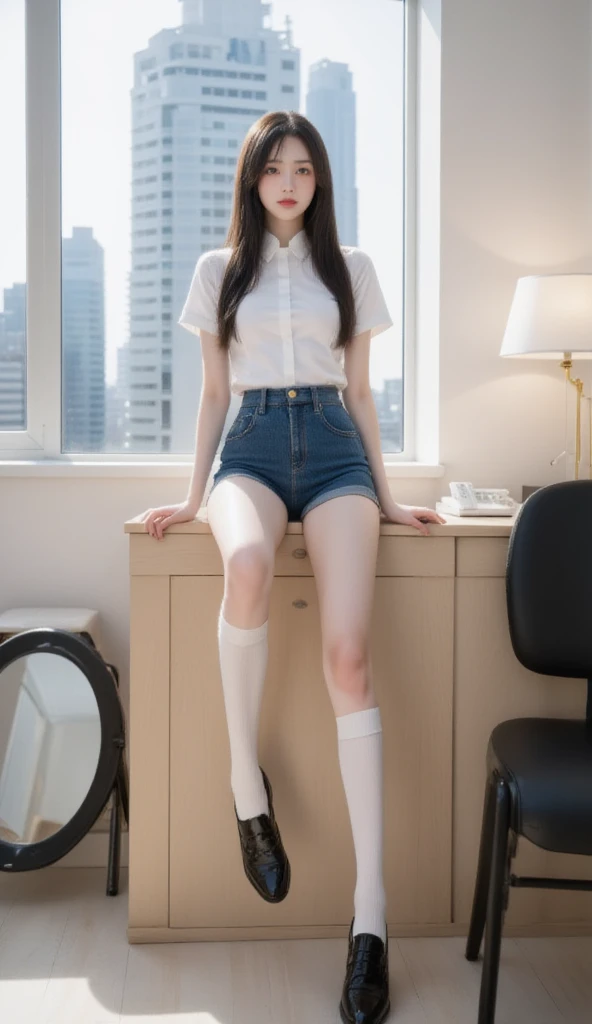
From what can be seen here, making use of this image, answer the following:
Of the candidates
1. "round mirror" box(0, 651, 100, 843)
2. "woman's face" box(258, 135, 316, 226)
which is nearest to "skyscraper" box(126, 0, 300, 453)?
"woman's face" box(258, 135, 316, 226)

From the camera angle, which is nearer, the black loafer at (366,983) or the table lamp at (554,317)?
the black loafer at (366,983)

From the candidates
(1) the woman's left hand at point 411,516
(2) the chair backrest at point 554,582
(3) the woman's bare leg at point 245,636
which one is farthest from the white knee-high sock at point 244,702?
(2) the chair backrest at point 554,582

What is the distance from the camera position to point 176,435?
2545 mm

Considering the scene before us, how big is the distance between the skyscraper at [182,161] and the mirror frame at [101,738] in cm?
64

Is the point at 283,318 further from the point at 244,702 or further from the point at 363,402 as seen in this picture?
the point at 244,702

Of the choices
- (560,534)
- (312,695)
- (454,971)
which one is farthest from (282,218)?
(454,971)

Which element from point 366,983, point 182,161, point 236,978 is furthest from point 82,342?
point 366,983

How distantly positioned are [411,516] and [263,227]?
2.31 ft

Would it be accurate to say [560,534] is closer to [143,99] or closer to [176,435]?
[176,435]

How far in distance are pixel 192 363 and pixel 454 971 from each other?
1600 mm

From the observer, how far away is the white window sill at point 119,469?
236cm

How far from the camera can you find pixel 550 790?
4.79 feet

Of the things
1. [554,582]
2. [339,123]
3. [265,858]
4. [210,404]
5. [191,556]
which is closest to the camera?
[265,858]

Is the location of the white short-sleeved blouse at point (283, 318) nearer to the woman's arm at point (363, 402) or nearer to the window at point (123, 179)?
the woman's arm at point (363, 402)
